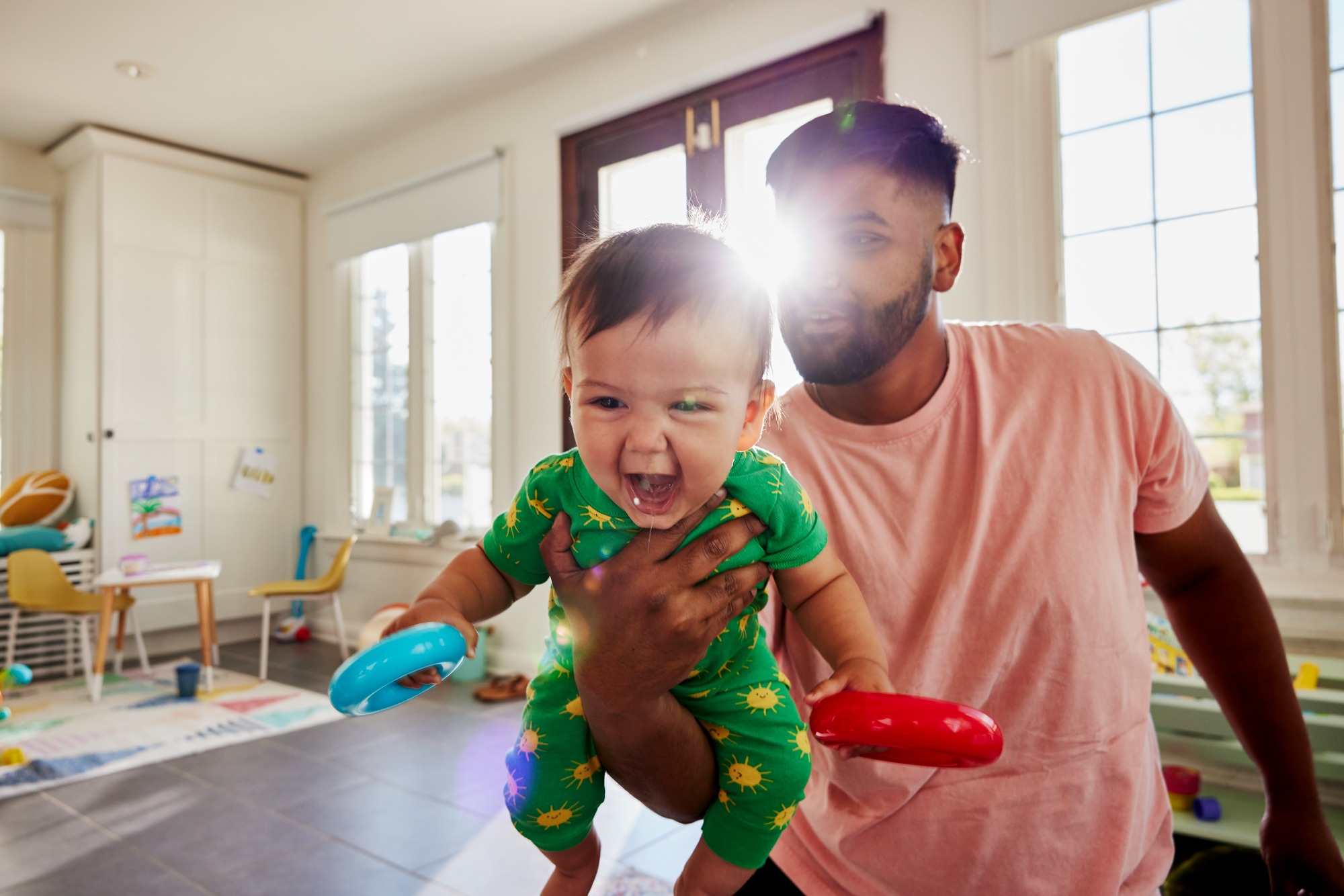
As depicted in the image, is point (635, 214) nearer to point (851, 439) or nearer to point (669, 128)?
point (669, 128)

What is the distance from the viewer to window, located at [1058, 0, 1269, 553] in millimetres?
2537

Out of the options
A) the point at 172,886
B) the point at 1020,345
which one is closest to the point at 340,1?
the point at 172,886

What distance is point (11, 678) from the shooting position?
3.94 metres

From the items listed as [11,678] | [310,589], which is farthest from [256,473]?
[11,678]

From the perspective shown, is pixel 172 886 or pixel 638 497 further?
pixel 172 886

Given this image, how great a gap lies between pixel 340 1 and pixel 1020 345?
378 cm

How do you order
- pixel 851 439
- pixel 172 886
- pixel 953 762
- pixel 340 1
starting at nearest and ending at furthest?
pixel 953 762 < pixel 851 439 < pixel 172 886 < pixel 340 1

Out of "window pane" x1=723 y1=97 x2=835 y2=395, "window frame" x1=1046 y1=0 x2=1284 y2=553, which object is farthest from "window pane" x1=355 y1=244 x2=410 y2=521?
"window frame" x1=1046 y1=0 x2=1284 y2=553

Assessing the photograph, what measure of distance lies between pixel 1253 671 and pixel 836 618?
2.11 feet

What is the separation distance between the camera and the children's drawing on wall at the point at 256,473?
5.79m

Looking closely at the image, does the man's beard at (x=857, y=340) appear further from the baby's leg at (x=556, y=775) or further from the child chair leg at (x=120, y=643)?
the child chair leg at (x=120, y=643)

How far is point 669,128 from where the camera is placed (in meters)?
4.01

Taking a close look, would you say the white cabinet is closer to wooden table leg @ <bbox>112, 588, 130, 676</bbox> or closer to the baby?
wooden table leg @ <bbox>112, 588, 130, 676</bbox>

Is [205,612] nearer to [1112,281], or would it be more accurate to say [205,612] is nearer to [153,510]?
[153,510]
